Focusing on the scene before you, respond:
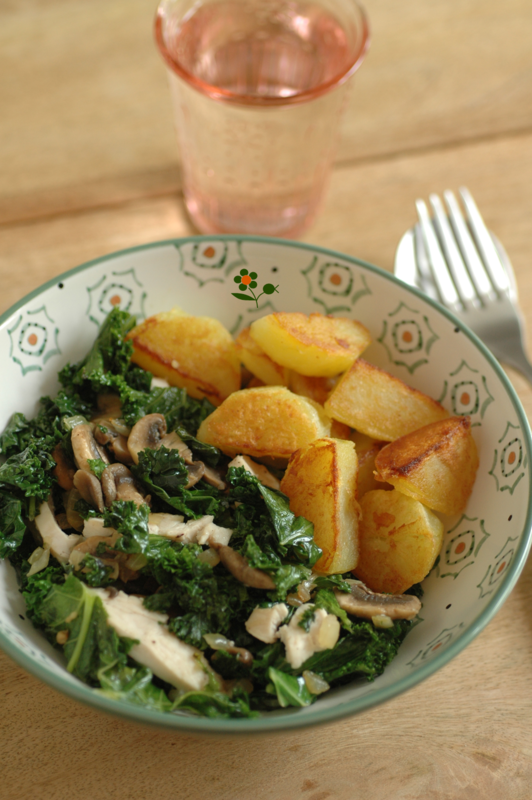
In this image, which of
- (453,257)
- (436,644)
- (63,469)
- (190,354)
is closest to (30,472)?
(63,469)

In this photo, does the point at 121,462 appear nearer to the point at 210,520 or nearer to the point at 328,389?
the point at 210,520

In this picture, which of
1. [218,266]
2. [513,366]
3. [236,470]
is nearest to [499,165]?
[513,366]

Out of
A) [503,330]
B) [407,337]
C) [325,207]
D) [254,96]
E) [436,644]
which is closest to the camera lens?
[436,644]

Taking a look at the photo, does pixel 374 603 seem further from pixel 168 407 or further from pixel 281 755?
pixel 168 407

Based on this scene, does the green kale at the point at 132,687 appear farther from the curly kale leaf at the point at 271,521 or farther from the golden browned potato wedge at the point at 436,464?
the golden browned potato wedge at the point at 436,464

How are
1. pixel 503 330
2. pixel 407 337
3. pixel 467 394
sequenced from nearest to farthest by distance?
pixel 467 394, pixel 407 337, pixel 503 330

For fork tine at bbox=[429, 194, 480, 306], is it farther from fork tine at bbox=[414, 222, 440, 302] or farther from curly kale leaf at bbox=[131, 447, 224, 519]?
curly kale leaf at bbox=[131, 447, 224, 519]

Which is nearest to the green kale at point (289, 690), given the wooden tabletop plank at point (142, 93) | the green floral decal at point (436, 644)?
the green floral decal at point (436, 644)
